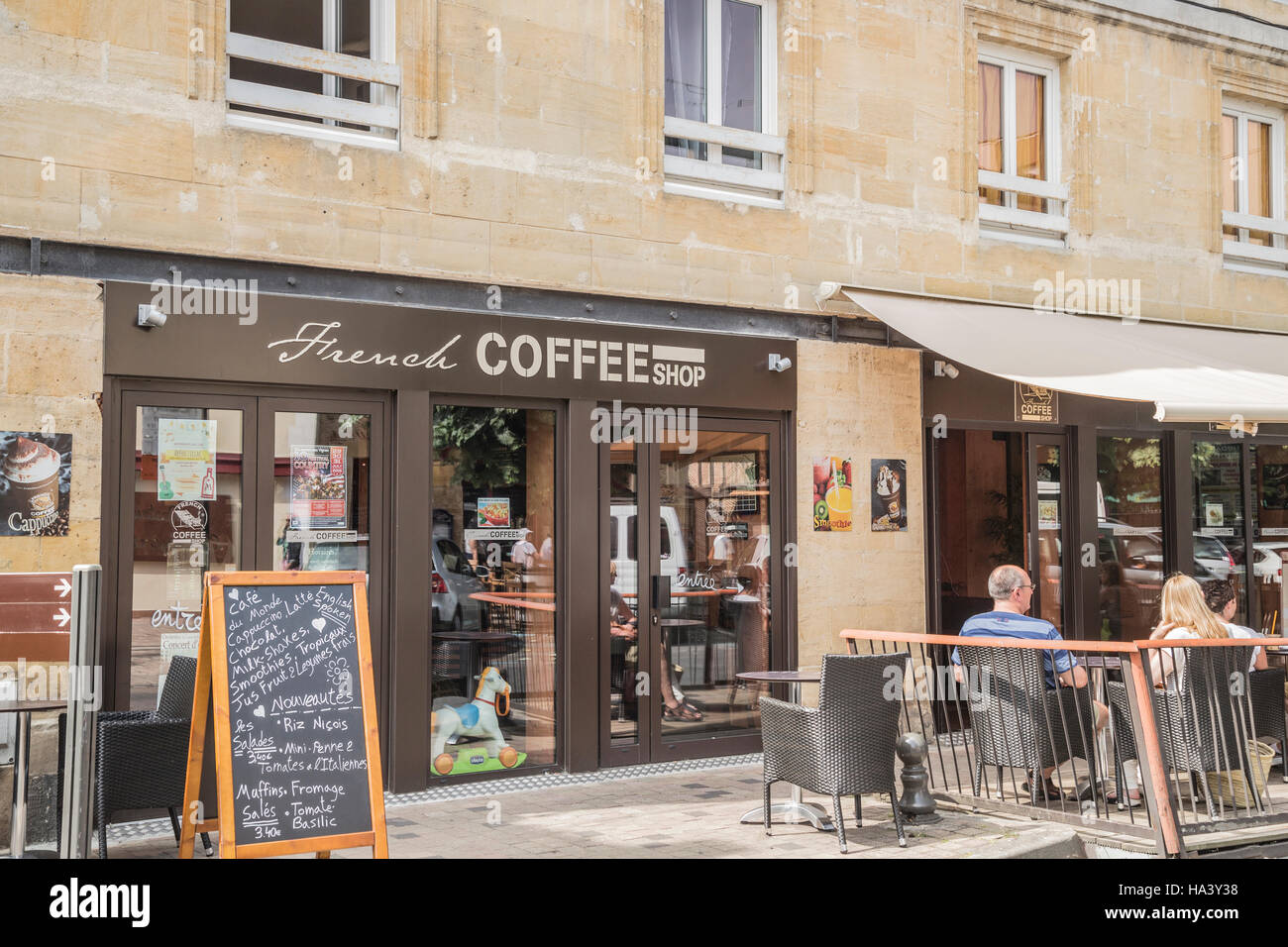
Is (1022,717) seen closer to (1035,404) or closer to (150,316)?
(1035,404)

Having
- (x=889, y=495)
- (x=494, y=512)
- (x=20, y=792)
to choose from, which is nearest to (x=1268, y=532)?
(x=889, y=495)

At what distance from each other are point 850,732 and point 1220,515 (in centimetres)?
684

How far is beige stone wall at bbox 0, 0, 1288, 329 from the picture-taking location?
686cm

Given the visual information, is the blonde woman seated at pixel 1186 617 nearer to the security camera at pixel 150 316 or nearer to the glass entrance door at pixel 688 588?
the glass entrance door at pixel 688 588

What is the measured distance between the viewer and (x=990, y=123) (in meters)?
10.4

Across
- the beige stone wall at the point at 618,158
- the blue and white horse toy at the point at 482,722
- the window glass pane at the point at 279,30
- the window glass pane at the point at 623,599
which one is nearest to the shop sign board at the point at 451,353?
the beige stone wall at the point at 618,158

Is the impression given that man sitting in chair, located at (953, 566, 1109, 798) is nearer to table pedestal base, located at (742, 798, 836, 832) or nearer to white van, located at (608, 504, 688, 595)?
table pedestal base, located at (742, 798, 836, 832)

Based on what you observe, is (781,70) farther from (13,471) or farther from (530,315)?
(13,471)

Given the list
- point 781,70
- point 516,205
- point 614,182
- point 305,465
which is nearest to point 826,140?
point 781,70

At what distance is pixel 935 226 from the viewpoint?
386 inches

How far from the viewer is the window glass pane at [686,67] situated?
8.94 metres

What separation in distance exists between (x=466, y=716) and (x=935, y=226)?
5.22 metres

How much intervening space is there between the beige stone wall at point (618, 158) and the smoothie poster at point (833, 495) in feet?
3.96
